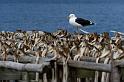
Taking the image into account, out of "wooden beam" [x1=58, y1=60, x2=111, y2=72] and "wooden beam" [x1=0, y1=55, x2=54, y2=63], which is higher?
"wooden beam" [x1=58, y1=60, x2=111, y2=72]

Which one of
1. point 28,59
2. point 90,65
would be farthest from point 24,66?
point 90,65

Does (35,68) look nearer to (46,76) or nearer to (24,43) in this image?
(46,76)

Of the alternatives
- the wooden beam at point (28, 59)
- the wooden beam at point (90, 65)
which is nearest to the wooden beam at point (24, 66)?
the wooden beam at point (28, 59)

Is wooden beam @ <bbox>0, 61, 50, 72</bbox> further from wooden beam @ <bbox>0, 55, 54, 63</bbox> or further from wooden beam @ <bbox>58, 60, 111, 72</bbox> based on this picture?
wooden beam @ <bbox>58, 60, 111, 72</bbox>

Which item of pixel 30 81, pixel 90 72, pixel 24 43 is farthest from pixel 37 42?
pixel 90 72

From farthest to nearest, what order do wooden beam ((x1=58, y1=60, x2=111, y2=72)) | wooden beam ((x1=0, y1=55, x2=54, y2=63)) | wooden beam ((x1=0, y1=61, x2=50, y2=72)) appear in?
wooden beam ((x1=0, y1=55, x2=54, y2=63)) < wooden beam ((x1=0, y1=61, x2=50, y2=72)) < wooden beam ((x1=58, y1=60, x2=111, y2=72))

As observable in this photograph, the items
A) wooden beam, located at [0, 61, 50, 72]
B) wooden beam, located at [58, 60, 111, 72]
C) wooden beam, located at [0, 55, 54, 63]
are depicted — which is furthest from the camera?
wooden beam, located at [0, 55, 54, 63]

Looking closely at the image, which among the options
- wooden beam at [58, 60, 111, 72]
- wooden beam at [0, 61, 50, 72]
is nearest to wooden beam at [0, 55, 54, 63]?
wooden beam at [0, 61, 50, 72]

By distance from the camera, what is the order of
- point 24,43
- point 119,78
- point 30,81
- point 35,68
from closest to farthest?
point 119,78, point 35,68, point 30,81, point 24,43

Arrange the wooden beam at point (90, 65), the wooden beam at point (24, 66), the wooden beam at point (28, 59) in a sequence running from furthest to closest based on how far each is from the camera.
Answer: the wooden beam at point (28, 59) → the wooden beam at point (24, 66) → the wooden beam at point (90, 65)

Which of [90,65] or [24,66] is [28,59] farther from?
[90,65]

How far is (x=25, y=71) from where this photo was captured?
47.0 ft

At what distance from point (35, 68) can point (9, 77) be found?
3.93 ft

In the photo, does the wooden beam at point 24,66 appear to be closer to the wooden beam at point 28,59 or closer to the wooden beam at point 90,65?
the wooden beam at point 28,59
